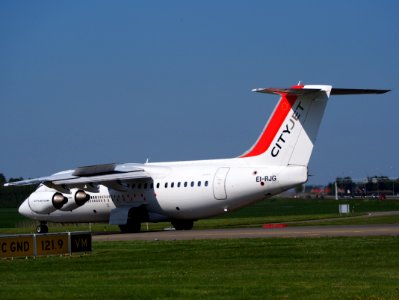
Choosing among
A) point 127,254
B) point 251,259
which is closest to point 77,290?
point 251,259

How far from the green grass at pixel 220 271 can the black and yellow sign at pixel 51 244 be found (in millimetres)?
625

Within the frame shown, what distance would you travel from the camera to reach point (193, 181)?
47.5 metres

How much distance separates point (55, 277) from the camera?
24.7 metres

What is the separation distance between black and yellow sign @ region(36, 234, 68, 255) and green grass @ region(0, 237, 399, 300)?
2.05ft

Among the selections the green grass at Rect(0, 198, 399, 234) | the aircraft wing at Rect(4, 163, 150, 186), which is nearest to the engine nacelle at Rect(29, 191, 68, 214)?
the aircraft wing at Rect(4, 163, 150, 186)

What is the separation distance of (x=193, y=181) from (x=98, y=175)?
19.1 feet

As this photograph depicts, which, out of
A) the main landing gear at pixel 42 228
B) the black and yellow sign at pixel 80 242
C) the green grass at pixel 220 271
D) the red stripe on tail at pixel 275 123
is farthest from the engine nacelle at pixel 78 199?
the black and yellow sign at pixel 80 242

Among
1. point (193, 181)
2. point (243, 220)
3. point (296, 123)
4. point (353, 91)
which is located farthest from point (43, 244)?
point (243, 220)

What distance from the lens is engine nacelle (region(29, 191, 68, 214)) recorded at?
51.4m

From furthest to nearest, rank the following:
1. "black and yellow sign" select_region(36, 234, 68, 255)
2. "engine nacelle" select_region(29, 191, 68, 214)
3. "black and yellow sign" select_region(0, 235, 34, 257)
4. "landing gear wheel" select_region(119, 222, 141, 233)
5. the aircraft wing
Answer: "engine nacelle" select_region(29, 191, 68, 214), "landing gear wheel" select_region(119, 222, 141, 233), the aircraft wing, "black and yellow sign" select_region(36, 234, 68, 255), "black and yellow sign" select_region(0, 235, 34, 257)

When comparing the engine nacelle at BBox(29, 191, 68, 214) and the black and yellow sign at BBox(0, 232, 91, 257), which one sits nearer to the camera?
the black and yellow sign at BBox(0, 232, 91, 257)

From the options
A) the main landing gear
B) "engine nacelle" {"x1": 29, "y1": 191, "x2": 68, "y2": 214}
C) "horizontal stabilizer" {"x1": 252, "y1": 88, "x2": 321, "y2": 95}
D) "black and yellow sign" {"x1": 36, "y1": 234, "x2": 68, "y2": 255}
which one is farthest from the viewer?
the main landing gear

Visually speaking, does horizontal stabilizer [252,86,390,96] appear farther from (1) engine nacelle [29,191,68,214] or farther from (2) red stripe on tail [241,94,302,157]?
(1) engine nacelle [29,191,68,214]

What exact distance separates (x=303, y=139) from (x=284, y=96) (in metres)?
2.29
